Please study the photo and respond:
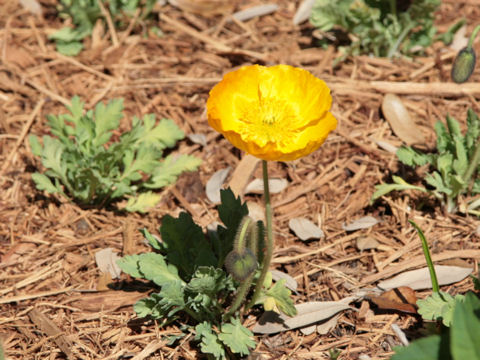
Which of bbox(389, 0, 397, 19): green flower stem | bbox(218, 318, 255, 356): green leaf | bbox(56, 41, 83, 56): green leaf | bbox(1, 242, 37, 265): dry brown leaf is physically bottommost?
bbox(1, 242, 37, 265): dry brown leaf

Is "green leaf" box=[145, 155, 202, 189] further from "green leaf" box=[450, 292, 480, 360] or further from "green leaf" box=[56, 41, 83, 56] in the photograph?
"green leaf" box=[450, 292, 480, 360]

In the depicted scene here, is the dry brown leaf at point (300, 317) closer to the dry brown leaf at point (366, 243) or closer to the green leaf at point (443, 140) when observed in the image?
the dry brown leaf at point (366, 243)

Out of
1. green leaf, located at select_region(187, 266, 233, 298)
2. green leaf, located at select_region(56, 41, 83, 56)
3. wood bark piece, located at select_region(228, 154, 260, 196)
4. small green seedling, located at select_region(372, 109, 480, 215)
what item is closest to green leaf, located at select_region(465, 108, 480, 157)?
small green seedling, located at select_region(372, 109, 480, 215)

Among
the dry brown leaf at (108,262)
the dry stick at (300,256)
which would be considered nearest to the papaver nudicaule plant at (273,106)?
the dry stick at (300,256)

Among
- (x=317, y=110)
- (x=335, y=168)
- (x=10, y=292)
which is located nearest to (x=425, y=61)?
(x=335, y=168)

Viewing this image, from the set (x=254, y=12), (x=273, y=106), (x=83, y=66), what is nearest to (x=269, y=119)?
(x=273, y=106)

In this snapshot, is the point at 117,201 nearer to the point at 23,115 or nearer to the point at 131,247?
the point at 131,247

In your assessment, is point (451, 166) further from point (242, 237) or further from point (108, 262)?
point (108, 262)
